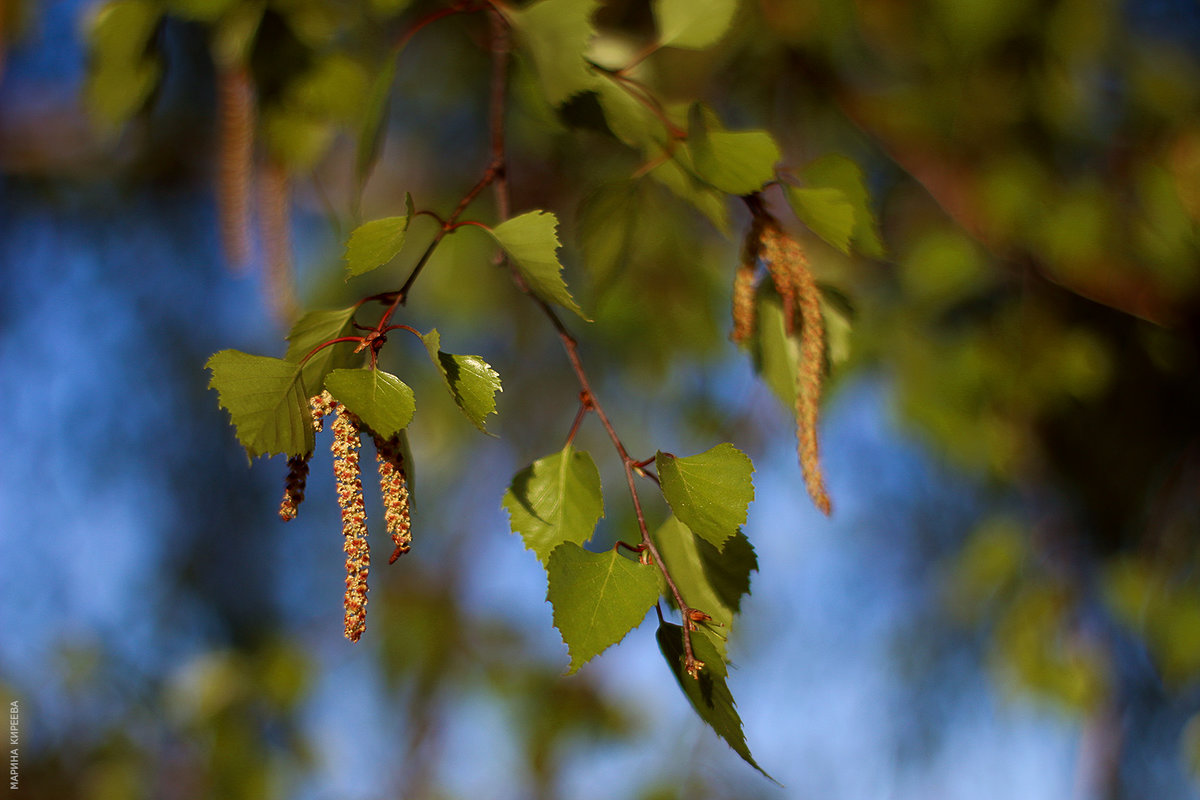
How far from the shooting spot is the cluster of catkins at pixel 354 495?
0.38 meters

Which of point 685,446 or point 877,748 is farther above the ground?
point 685,446

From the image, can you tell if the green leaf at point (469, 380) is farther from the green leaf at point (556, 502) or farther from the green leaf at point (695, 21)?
the green leaf at point (695, 21)

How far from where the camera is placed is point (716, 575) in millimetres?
466

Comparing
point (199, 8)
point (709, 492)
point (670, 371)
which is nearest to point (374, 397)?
point (709, 492)

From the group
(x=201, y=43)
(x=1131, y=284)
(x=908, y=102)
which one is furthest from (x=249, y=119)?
(x=1131, y=284)

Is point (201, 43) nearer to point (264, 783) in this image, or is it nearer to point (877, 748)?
point (264, 783)

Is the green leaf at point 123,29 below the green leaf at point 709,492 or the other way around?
the other way around

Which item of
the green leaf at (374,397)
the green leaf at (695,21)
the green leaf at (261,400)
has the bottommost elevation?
the green leaf at (261,400)

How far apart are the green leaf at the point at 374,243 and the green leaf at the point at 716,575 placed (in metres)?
0.23

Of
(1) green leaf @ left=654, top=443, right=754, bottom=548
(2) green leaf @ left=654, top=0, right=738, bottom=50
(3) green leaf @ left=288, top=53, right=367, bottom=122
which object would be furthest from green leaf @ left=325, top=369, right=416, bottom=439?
(3) green leaf @ left=288, top=53, right=367, bottom=122

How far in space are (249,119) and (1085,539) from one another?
6.24 ft

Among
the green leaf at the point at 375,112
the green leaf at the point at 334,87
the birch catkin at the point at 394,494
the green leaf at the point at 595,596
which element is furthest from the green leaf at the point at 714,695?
the green leaf at the point at 334,87

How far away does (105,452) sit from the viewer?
6.77 feet

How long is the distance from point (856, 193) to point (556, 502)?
286 millimetres
